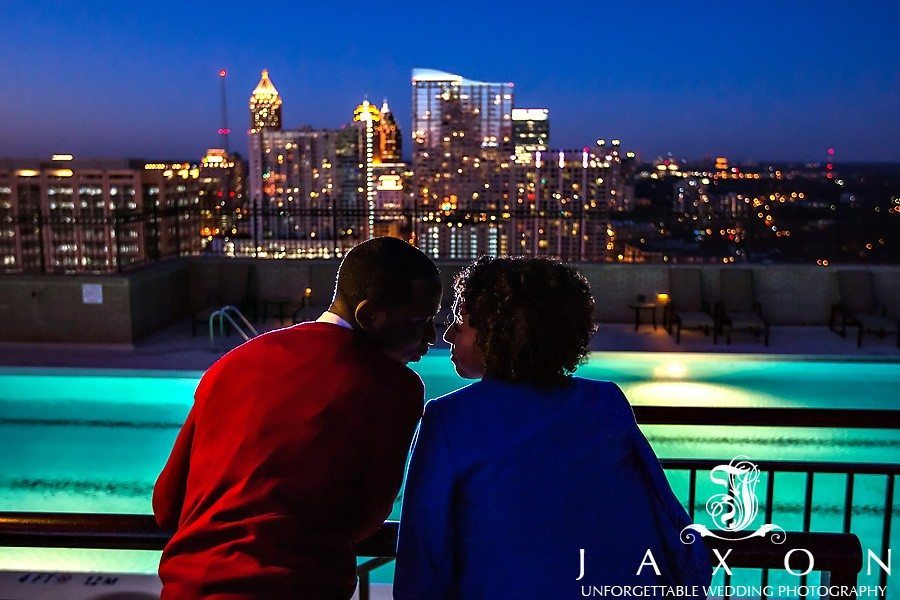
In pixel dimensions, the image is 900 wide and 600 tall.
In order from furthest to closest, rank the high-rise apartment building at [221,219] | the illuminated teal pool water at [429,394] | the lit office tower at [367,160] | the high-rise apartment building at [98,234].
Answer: the lit office tower at [367,160] → the high-rise apartment building at [221,219] → the high-rise apartment building at [98,234] → the illuminated teal pool water at [429,394]

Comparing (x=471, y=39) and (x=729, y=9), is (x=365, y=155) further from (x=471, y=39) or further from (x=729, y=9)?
(x=471, y=39)

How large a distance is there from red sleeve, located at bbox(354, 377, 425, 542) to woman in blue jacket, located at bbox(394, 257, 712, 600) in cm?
5

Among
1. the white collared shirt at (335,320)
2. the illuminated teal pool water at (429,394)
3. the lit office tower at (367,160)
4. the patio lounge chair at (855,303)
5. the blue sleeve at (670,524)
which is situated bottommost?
the illuminated teal pool water at (429,394)

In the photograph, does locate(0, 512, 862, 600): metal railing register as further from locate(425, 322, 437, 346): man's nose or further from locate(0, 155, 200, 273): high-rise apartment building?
locate(0, 155, 200, 273): high-rise apartment building

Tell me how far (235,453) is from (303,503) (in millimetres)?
142

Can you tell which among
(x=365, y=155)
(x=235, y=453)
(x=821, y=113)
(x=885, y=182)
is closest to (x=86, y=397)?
(x=235, y=453)

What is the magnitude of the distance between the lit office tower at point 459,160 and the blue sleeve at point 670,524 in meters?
10.2

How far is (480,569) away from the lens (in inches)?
55.0

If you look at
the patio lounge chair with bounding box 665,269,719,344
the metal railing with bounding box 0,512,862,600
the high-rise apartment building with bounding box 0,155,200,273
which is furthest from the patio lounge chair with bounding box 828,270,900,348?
the high-rise apartment building with bounding box 0,155,200,273

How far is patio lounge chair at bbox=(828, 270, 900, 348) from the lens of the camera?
33.3 feet

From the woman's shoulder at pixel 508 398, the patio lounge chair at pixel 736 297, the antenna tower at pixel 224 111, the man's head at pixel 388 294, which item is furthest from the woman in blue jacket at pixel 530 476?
the antenna tower at pixel 224 111

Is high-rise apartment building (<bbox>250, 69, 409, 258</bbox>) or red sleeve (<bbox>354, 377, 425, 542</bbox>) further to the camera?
high-rise apartment building (<bbox>250, 69, 409, 258</bbox>)

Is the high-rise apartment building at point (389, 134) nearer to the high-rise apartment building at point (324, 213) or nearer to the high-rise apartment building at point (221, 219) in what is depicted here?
the high-rise apartment building at point (324, 213)

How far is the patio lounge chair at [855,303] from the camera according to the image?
10.2m
